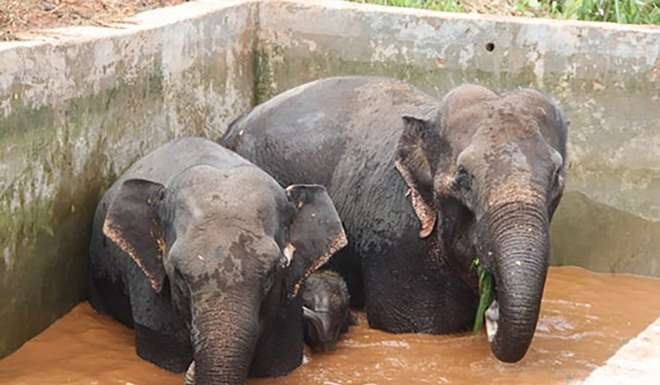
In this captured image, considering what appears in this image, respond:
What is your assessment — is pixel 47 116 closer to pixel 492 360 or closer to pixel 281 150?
pixel 281 150

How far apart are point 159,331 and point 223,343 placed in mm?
1200

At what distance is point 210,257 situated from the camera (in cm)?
690

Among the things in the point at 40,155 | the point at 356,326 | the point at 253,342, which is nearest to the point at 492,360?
the point at 356,326

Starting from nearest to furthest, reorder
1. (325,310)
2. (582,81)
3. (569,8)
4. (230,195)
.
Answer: (230,195), (325,310), (582,81), (569,8)

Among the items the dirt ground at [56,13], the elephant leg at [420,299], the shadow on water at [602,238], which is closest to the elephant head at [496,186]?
the elephant leg at [420,299]

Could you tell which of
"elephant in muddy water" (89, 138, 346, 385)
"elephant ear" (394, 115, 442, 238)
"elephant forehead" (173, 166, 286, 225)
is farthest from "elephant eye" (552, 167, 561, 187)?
"elephant forehead" (173, 166, 286, 225)

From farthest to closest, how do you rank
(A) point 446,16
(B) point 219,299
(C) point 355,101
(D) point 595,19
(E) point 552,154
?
(D) point 595,19 → (A) point 446,16 → (C) point 355,101 → (E) point 552,154 → (B) point 219,299

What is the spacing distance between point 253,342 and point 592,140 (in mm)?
3660

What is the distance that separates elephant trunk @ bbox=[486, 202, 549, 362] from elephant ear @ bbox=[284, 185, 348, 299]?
76 cm

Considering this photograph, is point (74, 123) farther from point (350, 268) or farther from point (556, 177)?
point (556, 177)

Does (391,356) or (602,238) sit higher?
(602,238)

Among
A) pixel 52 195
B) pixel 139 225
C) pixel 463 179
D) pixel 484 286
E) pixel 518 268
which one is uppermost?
pixel 463 179

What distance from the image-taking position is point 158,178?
820 cm

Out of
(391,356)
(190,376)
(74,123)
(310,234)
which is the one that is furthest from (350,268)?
(190,376)
